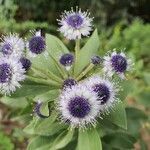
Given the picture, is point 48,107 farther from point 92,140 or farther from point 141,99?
point 141,99

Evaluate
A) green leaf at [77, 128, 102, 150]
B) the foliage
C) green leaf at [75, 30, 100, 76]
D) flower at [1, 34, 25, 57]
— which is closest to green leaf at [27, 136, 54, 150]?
green leaf at [77, 128, 102, 150]

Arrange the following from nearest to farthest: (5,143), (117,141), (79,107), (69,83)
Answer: (79,107) < (69,83) < (117,141) < (5,143)

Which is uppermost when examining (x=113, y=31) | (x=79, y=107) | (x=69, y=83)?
(x=113, y=31)

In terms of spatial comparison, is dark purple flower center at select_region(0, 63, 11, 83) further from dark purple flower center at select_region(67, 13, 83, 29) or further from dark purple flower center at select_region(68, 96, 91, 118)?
dark purple flower center at select_region(67, 13, 83, 29)

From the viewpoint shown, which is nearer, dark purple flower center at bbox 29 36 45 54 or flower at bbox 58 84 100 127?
flower at bbox 58 84 100 127

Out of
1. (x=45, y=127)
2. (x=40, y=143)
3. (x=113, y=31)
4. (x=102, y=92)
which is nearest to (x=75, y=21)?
(x=102, y=92)

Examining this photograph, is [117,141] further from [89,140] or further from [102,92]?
[102,92]

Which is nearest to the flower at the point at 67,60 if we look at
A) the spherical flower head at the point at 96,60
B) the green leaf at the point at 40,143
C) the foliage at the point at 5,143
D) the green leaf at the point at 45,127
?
the spherical flower head at the point at 96,60

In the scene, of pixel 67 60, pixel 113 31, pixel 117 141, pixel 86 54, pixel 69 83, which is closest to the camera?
pixel 69 83
